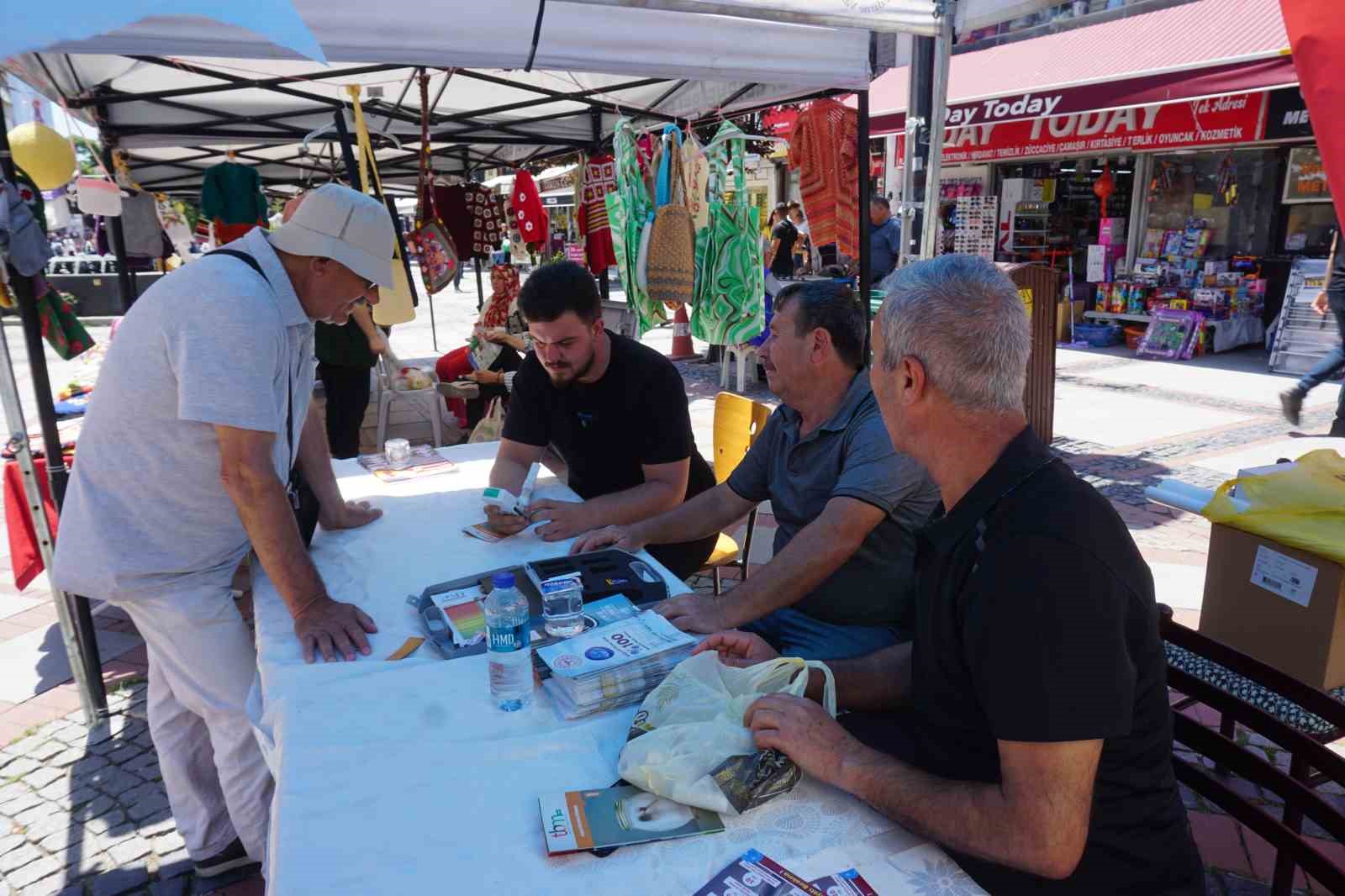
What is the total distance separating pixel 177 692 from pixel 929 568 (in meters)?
1.99

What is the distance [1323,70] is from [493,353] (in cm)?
506

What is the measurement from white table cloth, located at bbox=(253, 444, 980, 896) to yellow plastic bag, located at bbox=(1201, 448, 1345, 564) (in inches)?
62.1

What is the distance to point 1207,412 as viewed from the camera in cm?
714

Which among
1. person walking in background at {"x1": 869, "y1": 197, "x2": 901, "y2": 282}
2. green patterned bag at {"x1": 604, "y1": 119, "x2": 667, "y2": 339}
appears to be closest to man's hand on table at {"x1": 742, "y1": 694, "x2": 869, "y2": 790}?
green patterned bag at {"x1": 604, "y1": 119, "x2": 667, "y2": 339}

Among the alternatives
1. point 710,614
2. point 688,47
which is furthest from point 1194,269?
point 710,614

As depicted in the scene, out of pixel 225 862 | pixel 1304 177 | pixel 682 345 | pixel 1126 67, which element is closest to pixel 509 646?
pixel 225 862

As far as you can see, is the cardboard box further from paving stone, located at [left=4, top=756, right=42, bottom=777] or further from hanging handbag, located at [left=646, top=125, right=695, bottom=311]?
paving stone, located at [left=4, top=756, right=42, bottom=777]

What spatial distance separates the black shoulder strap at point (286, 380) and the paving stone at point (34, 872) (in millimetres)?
1468

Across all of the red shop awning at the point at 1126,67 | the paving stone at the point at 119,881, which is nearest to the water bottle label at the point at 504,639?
the paving stone at the point at 119,881

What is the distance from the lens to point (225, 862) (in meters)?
2.40

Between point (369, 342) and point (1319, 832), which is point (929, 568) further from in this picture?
point (369, 342)

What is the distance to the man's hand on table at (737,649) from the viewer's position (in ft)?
5.54

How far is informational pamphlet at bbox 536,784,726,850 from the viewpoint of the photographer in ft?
3.95

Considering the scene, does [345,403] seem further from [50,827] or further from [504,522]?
[504,522]
